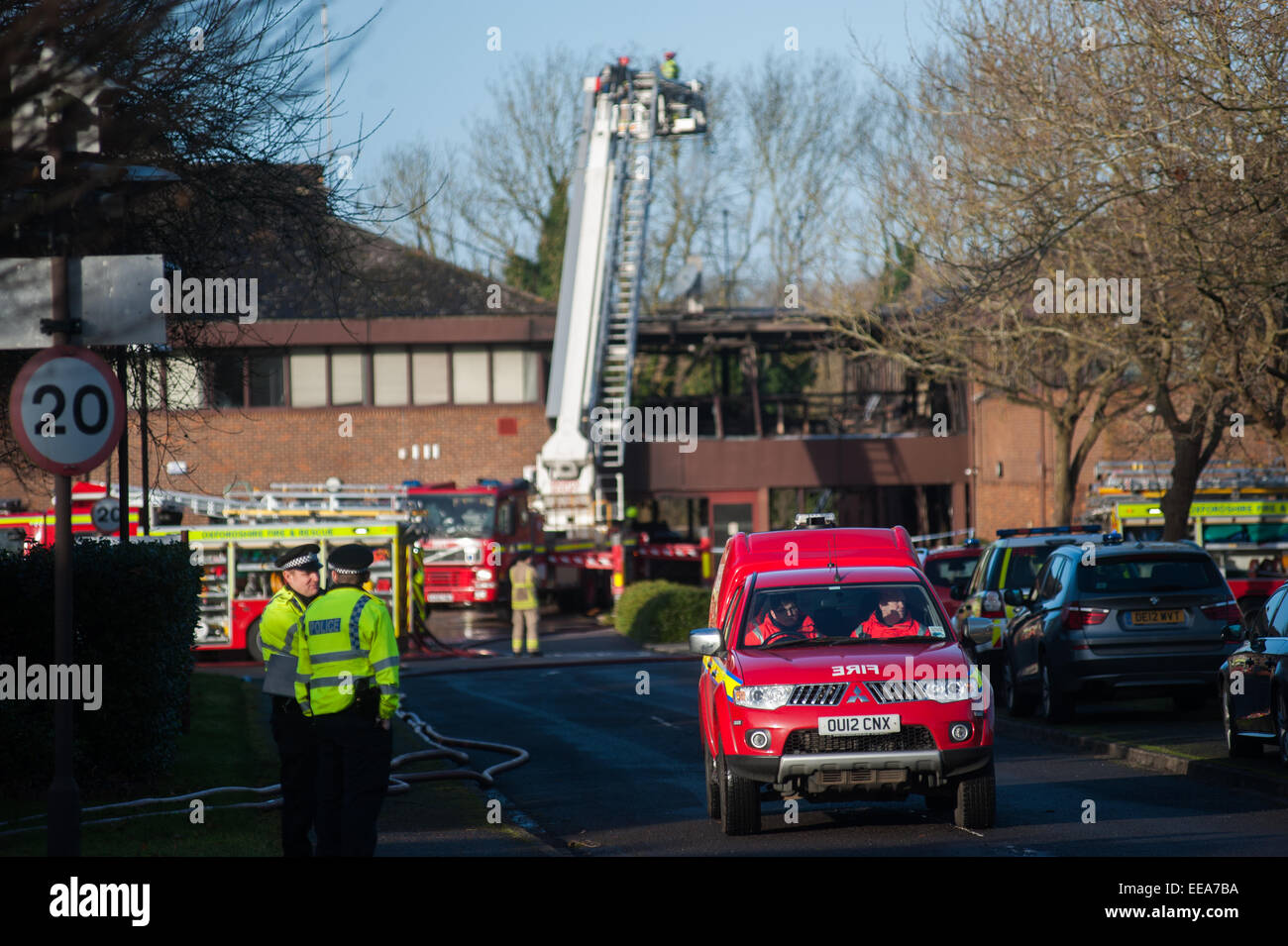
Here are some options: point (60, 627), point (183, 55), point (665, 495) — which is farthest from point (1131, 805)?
point (665, 495)

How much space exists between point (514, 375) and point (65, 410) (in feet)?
128

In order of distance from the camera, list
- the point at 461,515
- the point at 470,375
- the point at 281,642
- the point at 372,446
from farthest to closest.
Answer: the point at 470,375
the point at 372,446
the point at 461,515
the point at 281,642

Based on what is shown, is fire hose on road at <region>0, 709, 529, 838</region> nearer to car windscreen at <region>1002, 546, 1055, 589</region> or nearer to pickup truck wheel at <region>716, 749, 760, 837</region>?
pickup truck wheel at <region>716, 749, 760, 837</region>

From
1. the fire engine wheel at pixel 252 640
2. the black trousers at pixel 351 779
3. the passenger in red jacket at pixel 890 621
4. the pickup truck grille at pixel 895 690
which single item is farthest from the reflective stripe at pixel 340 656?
the fire engine wheel at pixel 252 640

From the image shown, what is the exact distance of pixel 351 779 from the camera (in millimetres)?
8422

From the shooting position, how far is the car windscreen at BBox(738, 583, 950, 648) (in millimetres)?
11266

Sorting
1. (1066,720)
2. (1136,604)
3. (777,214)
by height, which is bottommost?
(1066,720)

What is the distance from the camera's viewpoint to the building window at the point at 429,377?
4684cm

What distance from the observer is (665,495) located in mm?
46281

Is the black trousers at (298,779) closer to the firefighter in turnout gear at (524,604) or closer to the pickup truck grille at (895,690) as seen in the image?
the pickup truck grille at (895,690)

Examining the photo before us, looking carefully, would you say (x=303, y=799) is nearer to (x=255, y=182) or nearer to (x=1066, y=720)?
(x=255, y=182)

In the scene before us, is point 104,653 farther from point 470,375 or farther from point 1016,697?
point 470,375

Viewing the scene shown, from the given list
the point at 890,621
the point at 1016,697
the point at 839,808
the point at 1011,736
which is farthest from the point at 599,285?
the point at 890,621
